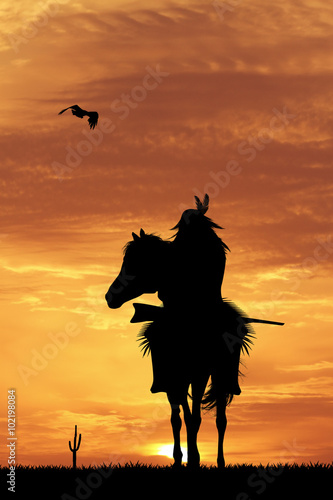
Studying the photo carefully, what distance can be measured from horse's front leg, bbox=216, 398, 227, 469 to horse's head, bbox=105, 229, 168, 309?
215 cm

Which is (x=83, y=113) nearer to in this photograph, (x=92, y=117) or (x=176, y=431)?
(x=92, y=117)

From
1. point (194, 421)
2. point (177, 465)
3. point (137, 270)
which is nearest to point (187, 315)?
point (137, 270)

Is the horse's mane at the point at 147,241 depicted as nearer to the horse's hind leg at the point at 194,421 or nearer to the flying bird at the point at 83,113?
the horse's hind leg at the point at 194,421

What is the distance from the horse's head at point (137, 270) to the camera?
12633 millimetres

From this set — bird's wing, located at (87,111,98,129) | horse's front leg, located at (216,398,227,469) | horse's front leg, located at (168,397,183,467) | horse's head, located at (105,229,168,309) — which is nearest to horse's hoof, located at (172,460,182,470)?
horse's front leg, located at (168,397,183,467)

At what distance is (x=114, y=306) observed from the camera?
1295 cm

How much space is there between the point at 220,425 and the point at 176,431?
29.6 inches

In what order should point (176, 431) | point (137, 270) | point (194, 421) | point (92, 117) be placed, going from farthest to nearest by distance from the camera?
1. point (92, 117)
2. point (137, 270)
3. point (176, 431)
4. point (194, 421)

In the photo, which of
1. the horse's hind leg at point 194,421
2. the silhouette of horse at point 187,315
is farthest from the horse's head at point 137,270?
the horse's hind leg at point 194,421

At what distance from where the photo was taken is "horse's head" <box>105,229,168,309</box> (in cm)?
1263

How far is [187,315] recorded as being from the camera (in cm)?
1245

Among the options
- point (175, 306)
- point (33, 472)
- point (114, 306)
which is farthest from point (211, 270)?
point (33, 472)

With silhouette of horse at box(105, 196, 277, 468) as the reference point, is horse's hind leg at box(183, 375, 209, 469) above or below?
below

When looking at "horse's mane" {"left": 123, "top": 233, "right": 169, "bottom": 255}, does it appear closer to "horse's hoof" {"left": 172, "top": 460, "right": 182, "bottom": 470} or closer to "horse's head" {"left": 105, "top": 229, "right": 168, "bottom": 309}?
"horse's head" {"left": 105, "top": 229, "right": 168, "bottom": 309}
